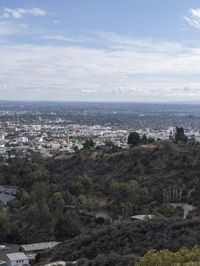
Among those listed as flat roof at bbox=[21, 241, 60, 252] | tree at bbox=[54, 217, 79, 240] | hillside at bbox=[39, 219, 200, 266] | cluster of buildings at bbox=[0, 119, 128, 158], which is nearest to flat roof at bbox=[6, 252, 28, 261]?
hillside at bbox=[39, 219, 200, 266]

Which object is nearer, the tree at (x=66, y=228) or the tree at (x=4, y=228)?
the tree at (x=66, y=228)

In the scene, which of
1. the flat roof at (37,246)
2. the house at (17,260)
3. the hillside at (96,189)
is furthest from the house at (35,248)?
the hillside at (96,189)

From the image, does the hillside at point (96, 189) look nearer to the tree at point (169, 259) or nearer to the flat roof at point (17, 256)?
the flat roof at point (17, 256)

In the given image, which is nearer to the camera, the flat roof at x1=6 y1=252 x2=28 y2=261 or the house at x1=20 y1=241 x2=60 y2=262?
the flat roof at x1=6 y1=252 x2=28 y2=261

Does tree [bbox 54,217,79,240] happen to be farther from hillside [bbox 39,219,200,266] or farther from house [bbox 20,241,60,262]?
hillside [bbox 39,219,200,266]

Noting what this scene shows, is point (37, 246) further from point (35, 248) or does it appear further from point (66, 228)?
point (66, 228)

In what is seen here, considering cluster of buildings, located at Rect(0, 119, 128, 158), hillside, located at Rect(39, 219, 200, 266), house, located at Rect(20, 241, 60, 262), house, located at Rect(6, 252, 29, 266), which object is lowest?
cluster of buildings, located at Rect(0, 119, 128, 158)

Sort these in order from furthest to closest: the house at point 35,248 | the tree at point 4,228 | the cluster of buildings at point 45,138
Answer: the cluster of buildings at point 45,138 → the tree at point 4,228 → the house at point 35,248

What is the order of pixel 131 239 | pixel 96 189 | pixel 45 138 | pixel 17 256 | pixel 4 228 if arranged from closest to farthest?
pixel 131 239
pixel 17 256
pixel 4 228
pixel 96 189
pixel 45 138

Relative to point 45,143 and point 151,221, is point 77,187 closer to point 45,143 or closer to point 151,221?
point 151,221

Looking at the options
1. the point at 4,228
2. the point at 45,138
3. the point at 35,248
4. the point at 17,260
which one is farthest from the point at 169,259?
the point at 45,138

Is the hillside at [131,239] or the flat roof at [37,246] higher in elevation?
the hillside at [131,239]
